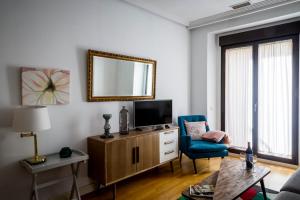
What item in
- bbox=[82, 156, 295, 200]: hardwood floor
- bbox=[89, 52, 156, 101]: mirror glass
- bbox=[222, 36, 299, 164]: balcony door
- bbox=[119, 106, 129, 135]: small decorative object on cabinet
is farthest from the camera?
bbox=[222, 36, 299, 164]: balcony door

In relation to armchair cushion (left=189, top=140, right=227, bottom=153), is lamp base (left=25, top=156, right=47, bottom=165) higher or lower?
higher

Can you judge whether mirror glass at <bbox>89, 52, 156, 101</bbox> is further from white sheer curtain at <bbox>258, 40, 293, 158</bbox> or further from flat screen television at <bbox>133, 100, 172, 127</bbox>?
white sheer curtain at <bbox>258, 40, 293, 158</bbox>

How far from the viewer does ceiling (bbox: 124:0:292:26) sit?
11.2 ft

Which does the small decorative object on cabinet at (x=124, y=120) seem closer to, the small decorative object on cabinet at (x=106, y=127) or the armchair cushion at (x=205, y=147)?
the small decorative object on cabinet at (x=106, y=127)

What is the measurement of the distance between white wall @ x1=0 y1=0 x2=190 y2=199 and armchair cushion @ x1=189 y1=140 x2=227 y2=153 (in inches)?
45.4

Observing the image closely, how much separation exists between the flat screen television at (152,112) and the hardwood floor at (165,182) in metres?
0.83

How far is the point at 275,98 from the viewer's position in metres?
3.93

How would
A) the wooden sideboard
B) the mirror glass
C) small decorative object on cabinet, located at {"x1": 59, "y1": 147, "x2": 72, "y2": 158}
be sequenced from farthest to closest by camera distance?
the mirror glass < the wooden sideboard < small decorative object on cabinet, located at {"x1": 59, "y1": 147, "x2": 72, "y2": 158}

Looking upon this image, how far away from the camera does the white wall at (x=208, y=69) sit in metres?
4.35

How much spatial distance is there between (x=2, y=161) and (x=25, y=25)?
1438mm

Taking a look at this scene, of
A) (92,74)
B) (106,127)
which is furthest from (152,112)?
(92,74)

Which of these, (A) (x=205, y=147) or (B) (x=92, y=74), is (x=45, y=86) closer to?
(B) (x=92, y=74)

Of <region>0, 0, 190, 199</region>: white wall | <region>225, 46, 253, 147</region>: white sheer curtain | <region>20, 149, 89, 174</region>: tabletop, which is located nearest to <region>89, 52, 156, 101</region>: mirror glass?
<region>0, 0, 190, 199</region>: white wall

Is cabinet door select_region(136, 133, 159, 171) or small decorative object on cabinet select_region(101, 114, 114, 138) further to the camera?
cabinet door select_region(136, 133, 159, 171)
